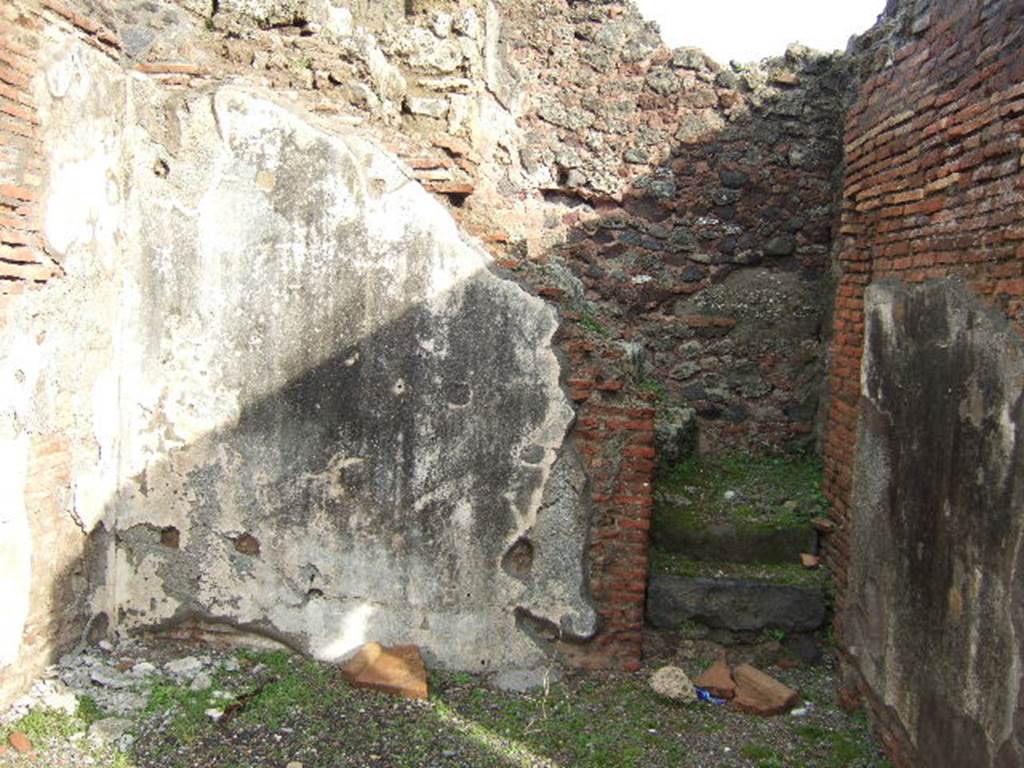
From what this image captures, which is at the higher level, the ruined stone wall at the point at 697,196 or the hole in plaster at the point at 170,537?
the ruined stone wall at the point at 697,196

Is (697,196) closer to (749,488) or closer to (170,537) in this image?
(749,488)

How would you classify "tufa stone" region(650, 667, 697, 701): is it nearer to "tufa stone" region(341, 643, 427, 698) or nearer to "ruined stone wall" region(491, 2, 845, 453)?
"tufa stone" region(341, 643, 427, 698)

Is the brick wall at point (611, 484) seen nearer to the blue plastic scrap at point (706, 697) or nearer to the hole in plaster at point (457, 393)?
the blue plastic scrap at point (706, 697)

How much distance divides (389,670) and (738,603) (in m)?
1.74

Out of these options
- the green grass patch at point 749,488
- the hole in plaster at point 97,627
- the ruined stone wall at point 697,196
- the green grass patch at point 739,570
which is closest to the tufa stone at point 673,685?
the green grass patch at point 739,570

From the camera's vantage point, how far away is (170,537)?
4059mm

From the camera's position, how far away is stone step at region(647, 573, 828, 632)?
4309 mm

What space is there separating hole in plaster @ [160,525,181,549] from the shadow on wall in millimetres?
2810

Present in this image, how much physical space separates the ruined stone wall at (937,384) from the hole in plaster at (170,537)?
3.10 metres

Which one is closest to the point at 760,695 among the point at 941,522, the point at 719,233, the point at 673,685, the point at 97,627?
the point at 673,685

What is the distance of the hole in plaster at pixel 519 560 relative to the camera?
3992mm

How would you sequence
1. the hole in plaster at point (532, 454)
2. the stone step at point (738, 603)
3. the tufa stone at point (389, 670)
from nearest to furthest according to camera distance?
the tufa stone at point (389, 670) < the hole in plaster at point (532, 454) < the stone step at point (738, 603)

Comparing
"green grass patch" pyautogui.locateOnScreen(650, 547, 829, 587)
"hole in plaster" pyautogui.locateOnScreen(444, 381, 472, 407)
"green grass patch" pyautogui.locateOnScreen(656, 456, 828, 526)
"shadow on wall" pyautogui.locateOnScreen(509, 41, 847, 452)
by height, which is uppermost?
"shadow on wall" pyautogui.locateOnScreen(509, 41, 847, 452)

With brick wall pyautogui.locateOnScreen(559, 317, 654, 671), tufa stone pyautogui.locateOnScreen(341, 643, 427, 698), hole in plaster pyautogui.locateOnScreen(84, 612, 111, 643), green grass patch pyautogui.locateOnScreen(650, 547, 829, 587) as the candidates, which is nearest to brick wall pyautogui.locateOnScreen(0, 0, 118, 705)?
hole in plaster pyautogui.locateOnScreen(84, 612, 111, 643)
